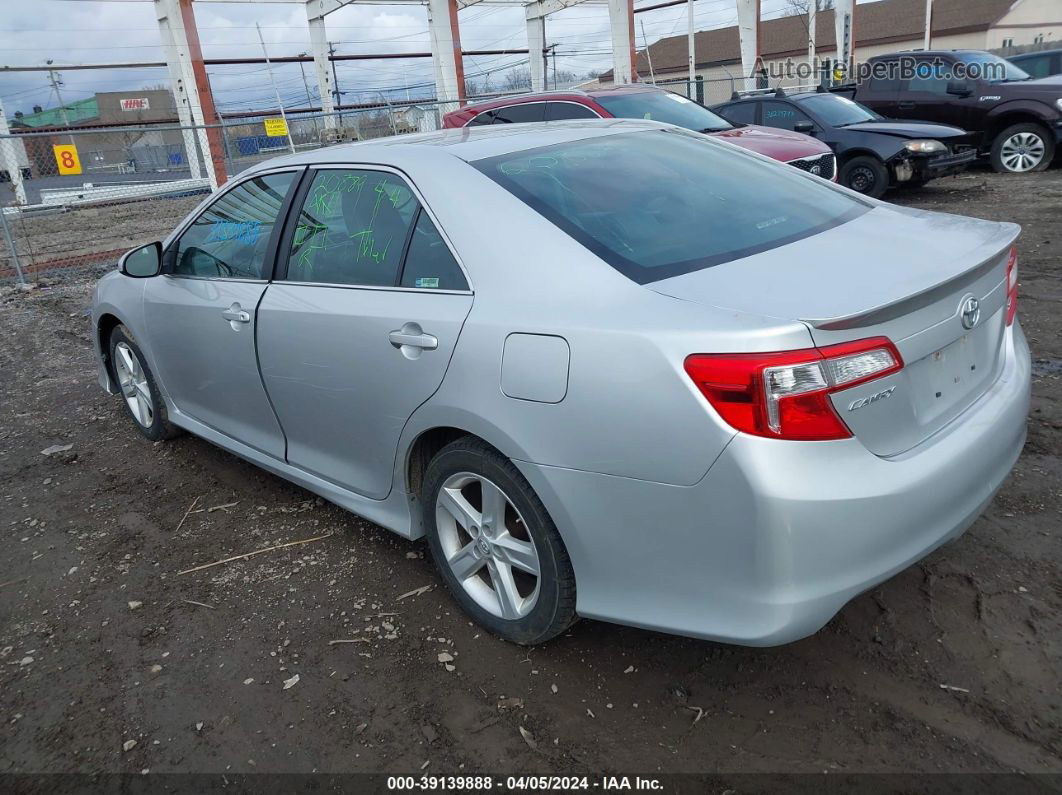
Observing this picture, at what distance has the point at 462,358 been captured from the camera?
2.57 metres

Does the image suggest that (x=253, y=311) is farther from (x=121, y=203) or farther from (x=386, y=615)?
(x=121, y=203)

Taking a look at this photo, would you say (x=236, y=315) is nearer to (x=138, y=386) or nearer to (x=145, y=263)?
(x=145, y=263)

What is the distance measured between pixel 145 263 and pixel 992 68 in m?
12.8

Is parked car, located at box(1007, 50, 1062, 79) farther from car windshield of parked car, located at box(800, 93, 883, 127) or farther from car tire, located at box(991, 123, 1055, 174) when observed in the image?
car windshield of parked car, located at box(800, 93, 883, 127)

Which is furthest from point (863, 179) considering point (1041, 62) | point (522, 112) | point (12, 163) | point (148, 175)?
point (148, 175)

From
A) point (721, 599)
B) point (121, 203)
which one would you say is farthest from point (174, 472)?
point (121, 203)

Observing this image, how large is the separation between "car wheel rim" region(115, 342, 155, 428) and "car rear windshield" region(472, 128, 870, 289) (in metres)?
2.86

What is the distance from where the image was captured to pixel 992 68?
12555 millimetres

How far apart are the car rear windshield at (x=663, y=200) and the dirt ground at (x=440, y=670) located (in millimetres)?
1276

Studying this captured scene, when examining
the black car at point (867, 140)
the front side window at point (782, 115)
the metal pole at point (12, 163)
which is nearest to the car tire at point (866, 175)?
the black car at point (867, 140)

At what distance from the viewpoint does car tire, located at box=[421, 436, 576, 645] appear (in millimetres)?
2510

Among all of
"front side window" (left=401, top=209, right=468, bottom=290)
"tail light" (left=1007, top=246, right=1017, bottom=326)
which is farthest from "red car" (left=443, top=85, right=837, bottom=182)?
"front side window" (left=401, top=209, right=468, bottom=290)

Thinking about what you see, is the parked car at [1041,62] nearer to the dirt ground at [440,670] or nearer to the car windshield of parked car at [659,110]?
the car windshield of parked car at [659,110]

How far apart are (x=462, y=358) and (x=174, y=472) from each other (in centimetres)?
275
